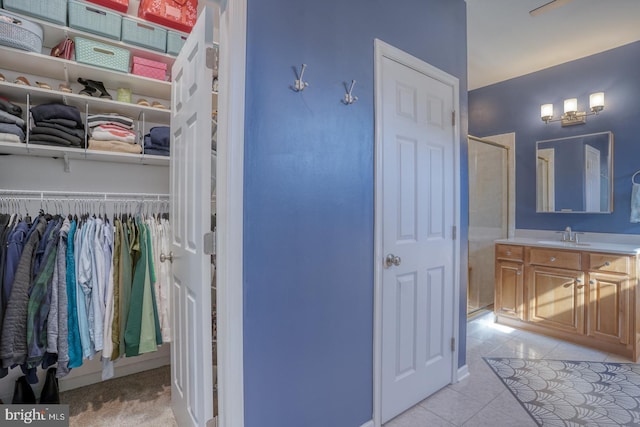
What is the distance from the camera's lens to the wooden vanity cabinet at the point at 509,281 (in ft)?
10.5

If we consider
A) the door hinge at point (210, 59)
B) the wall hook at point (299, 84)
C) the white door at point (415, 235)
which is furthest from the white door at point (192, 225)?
the white door at point (415, 235)

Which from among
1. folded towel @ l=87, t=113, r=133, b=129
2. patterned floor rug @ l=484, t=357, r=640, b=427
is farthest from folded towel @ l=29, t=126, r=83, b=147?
patterned floor rug @ l=484, t=357, r=640, b=427

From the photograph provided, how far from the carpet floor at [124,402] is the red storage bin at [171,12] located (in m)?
2.48

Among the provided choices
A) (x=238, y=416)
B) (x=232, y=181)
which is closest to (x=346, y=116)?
(x=232, y=181)

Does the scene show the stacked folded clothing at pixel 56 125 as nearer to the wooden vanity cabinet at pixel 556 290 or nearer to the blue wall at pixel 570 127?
the wooden vanity cabinet at pixel 556 290

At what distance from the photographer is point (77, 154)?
1992 mm

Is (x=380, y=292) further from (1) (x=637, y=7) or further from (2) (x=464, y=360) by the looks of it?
(1) (x=637, y=7)

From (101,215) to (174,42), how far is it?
4.22 feet

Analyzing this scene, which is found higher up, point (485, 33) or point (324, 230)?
point (485, 33)

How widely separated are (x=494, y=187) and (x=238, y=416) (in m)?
3.61

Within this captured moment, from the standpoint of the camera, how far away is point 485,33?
2844mm

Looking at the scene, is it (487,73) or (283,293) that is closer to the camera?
(283,293)

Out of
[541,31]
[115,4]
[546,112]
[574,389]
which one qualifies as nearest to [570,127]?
[546,112]

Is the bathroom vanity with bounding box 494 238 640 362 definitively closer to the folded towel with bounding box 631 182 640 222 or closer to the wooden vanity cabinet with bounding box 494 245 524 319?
the wooden vanity cabinet with bounding box 494 245 524 319
